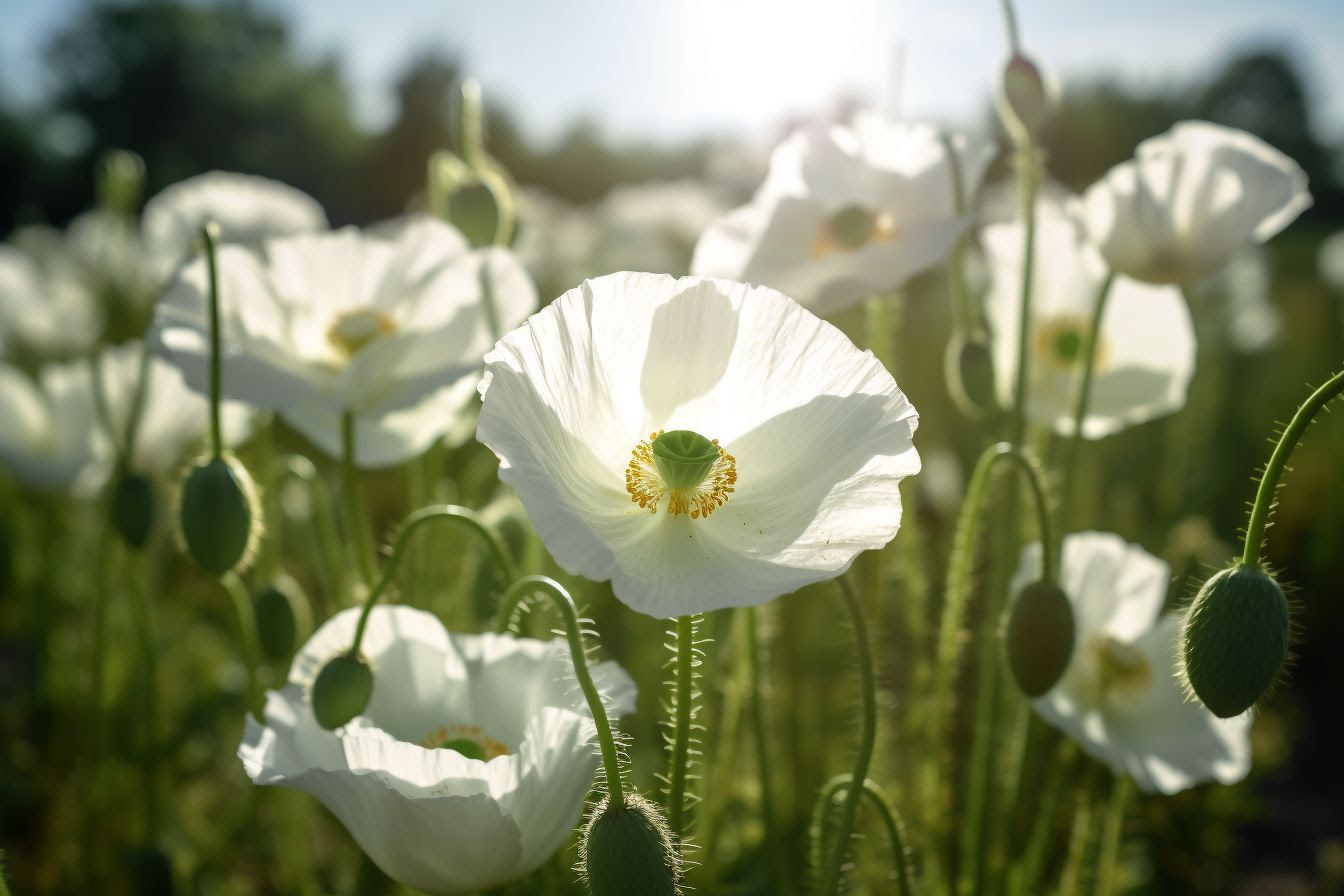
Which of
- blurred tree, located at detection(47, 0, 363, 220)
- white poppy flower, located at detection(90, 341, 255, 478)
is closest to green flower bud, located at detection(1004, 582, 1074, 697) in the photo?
white poppy flower, located at detection(90, 341, 255, 478)

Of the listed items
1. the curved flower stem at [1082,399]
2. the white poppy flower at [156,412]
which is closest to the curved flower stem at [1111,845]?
the curved flower stem at [1082,399]

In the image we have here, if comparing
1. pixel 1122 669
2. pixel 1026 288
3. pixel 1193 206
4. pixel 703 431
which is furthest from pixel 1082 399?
pixel 703 431

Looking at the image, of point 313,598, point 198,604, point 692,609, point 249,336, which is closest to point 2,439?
point 198,604

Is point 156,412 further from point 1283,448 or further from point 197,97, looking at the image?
point 197,97

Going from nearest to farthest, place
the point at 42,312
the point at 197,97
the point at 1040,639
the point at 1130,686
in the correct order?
the point at 1040,639, the point at 1130,686, the point at 42,312, the point at 197,97

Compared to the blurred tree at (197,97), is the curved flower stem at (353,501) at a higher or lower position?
lower

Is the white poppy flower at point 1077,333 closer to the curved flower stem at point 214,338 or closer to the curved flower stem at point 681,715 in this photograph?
the curved flower stem at point 681,715

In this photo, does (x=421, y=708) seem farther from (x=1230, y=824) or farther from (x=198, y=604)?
(x=1230, y=824)
